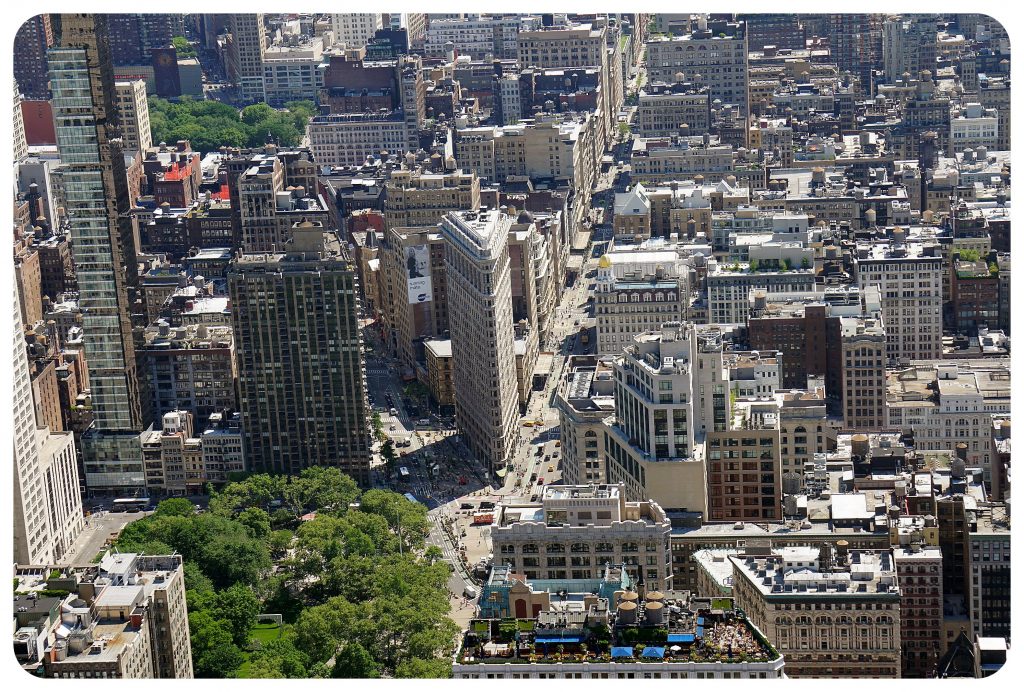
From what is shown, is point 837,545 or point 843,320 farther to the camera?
point 843,320

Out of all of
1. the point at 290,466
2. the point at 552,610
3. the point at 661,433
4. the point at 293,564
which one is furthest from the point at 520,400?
the point at 552,610

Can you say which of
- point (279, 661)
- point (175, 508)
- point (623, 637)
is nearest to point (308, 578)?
point (175, 508)

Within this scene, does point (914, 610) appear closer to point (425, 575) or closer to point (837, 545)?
point (837, 545)

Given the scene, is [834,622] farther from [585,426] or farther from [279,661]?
[279,661]

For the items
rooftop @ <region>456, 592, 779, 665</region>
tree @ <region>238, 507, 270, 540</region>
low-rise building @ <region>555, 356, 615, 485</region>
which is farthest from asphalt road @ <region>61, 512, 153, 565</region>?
rooftop @ <region>456, 592, 779, 665</region>

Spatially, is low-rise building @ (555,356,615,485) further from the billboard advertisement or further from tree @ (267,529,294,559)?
the billboard advertisement

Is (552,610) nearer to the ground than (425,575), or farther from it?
farther from it
